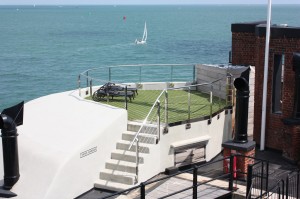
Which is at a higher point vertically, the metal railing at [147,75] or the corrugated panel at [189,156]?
the corrugated panel at [189,156]

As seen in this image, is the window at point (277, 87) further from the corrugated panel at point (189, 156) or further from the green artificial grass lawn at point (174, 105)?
the corrugated panel at point (189, 156)

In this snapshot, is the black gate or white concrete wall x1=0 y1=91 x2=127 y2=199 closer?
the black gate

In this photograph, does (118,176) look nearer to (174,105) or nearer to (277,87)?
(174,105)

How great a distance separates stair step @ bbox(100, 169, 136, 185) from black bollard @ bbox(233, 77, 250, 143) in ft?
10.5

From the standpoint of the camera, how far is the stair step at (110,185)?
547 inches

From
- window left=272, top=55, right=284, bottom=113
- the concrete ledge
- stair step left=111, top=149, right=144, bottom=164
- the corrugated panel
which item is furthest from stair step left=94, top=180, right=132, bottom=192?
window left=272, top=55, right=284, bottom=113

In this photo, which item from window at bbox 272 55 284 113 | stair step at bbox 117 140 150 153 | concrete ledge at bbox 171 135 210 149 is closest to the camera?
stair step at bbox 117 140 150 153

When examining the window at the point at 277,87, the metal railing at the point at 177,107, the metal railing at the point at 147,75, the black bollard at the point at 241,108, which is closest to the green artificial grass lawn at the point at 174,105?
the metal railing at the point at 177,107

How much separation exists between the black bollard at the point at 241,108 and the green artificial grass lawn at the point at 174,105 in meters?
2.40

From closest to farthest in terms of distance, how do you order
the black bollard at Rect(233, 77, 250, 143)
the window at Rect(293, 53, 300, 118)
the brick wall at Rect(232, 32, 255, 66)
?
the window at Rect(293, 53, 300, 118), the black bollard at Rect(233, 77, 250, 143), the brick wall at Rect(232, 32, 255, 66)

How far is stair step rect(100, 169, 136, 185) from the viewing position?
46.2ft

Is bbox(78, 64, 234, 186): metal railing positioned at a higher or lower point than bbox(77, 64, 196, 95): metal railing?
higher

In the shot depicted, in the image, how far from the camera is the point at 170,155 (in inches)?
612

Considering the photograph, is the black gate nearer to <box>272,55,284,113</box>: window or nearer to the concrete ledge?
the concrete ledge
